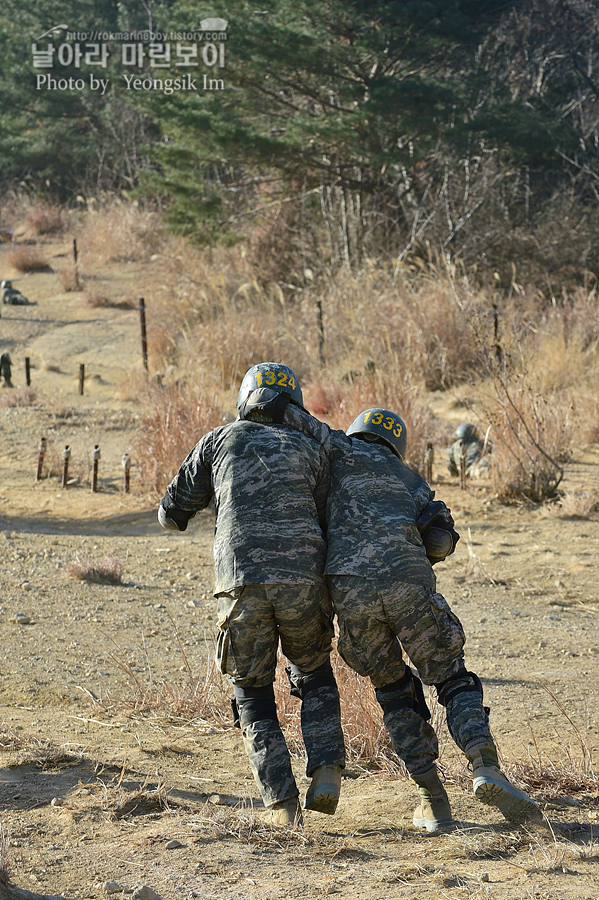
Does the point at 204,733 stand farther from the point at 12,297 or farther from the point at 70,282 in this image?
the point at 70,282

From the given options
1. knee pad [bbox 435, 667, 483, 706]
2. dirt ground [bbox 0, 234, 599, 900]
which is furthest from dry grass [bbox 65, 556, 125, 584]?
knee pad [bbox 435, 667, 483, 706]

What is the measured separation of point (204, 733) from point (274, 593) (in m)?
1.37

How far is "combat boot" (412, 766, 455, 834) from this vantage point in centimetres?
308

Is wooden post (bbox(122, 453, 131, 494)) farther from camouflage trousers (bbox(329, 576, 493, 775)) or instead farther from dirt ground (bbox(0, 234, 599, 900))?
camouflage trousers (bbox(329, 576, 493, 775))

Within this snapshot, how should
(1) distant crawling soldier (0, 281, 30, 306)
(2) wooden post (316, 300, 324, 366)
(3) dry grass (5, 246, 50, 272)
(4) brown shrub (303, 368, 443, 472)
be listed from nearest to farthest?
1. (4) brown shrub (303, 368, 443, 472)
2. (2) wooden post (316, 300, 324, 366)
3. (1) distant crawling soldier (0, 281, 30, 306)
4. (3) dry grass (5, 246, 50, 272)

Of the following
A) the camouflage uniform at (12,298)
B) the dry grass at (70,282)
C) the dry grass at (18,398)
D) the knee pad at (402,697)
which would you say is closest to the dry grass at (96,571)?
the knee pad at (402,697)

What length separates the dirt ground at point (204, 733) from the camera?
263 cm

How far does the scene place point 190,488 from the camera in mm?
3406

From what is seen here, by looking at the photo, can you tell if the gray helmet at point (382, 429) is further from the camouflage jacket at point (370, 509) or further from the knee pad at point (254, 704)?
the knee pad at point (254, 704)

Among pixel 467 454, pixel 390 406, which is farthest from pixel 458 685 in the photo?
pixel 467 454

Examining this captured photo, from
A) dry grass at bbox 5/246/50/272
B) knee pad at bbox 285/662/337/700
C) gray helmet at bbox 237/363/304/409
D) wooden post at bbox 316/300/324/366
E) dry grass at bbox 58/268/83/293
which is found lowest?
knee pad at bbox 285/662/337/700

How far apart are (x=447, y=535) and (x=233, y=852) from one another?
1.18 metres

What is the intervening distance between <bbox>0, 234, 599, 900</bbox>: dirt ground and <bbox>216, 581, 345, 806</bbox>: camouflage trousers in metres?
0.17

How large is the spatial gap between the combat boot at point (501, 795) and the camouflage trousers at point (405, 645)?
153 millimetres
